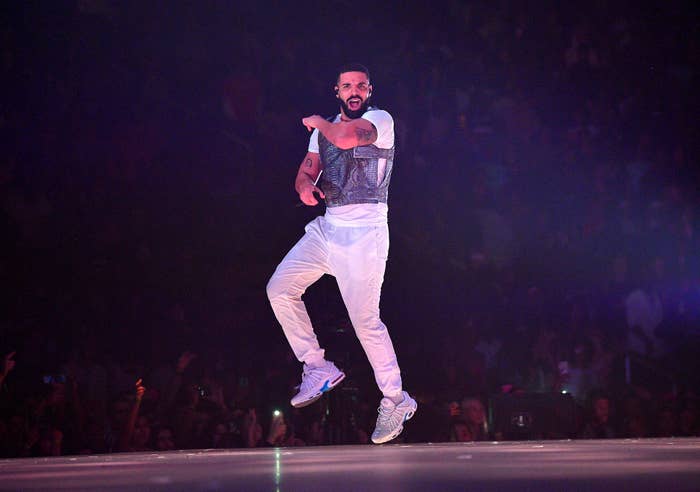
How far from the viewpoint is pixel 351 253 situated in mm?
3311

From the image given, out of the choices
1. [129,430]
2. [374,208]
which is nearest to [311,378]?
[374,208]

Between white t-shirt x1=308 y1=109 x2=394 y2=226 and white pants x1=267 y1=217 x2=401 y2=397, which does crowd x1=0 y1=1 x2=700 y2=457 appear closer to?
white pants x1=267 y1=217 x2=401 y2=397

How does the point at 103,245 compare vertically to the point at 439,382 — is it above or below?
above

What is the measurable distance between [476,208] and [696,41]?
78.8 inches

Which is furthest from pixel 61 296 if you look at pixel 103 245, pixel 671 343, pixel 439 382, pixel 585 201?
pixel 671 343

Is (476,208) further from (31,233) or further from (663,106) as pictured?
(31,233)

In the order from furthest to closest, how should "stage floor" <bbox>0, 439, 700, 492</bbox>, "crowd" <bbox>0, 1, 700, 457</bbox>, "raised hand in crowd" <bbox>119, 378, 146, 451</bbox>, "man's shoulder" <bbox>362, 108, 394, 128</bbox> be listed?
"crowd" <bbox>0, 1, 700, 457</bbox>, "raised hand in crowd" <bbox>119, 378, 146, 451</bbox>, "man's shoulder" <bbox>362, 108, 394, 128</bbox>, "stage floor" <bbox>0, 439, 700, 492</bbox>

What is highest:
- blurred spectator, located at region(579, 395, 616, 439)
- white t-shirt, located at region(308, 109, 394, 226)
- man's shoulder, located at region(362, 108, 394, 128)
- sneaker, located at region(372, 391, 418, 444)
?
man's shoulder, located at region(362, 108, 394, 128)

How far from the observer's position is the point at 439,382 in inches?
219

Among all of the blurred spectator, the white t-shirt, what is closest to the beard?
the white t-shirt

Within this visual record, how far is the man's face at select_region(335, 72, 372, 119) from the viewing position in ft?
11.2

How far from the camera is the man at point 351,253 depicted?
331 centimetres

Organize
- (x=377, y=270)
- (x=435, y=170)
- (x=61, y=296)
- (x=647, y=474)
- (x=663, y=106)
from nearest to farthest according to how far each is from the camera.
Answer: (x=647, y=474), (x=377, y=270), (x=61, y=296), (x=435, y=170), (x=663, y=106)

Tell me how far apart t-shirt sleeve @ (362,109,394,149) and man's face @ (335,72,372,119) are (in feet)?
0.45
